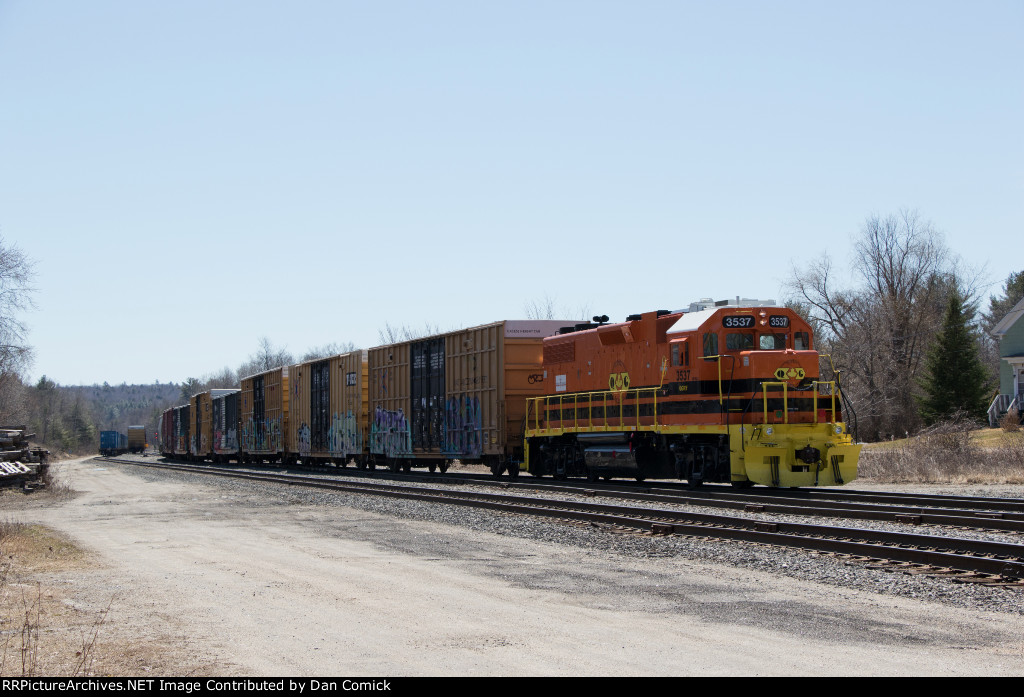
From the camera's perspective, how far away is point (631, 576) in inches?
406

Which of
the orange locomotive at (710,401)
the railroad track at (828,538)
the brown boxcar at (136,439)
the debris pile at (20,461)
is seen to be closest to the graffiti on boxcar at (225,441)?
the debris pile at (20,461)

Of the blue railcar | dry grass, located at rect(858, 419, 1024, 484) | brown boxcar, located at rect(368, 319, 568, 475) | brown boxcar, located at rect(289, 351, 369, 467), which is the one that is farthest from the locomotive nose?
the blue railcar

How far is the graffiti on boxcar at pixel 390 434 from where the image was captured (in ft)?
104

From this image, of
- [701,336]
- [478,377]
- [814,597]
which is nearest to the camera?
[814,597]

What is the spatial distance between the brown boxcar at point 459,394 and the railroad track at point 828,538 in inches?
299

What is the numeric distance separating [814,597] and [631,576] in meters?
2.00

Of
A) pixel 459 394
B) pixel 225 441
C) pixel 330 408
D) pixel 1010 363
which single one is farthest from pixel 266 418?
pixel 1010 363

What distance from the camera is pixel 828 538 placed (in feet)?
40.1

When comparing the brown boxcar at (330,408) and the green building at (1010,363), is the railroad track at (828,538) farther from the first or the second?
the green building at (1010,363)

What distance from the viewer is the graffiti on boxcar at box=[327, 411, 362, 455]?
1398 inches

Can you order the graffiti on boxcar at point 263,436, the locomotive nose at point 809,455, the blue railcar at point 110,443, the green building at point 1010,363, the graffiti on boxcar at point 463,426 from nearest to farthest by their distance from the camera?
the locomotive nose at point 809,455, the graffiti on boxcar at point 463,426, the graffiti on boxcar at point 263,436, the green building at point 1010,363, the blue railcar at point 110,443

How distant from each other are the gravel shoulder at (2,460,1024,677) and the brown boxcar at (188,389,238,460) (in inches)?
1745
